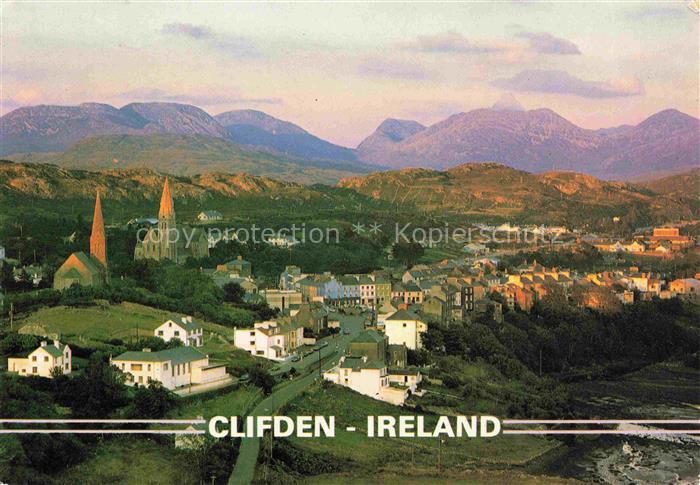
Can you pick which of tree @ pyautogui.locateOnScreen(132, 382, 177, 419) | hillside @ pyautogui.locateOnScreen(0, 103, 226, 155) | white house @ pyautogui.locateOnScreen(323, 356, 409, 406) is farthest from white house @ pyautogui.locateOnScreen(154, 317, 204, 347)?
hillside @ pyautogui.locateOnScreen(0, 103, 226, 155)

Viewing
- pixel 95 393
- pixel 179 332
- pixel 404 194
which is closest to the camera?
pixel 95 393

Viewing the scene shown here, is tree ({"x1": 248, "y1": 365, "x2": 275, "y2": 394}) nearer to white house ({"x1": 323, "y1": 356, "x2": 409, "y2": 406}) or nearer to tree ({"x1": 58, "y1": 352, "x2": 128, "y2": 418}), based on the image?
white house ({"x1": 323, "y1": 356, "x2": 409, "y2": 406})

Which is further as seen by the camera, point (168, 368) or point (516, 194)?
point (516, 194)

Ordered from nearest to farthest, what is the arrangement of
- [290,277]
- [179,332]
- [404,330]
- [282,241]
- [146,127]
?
[179,332] → [404,330] → [290,277] → [282,241] → [146,127]

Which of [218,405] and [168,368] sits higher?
[168,368]

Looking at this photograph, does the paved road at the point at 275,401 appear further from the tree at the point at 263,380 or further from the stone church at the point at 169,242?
the stone church at the point at 169,242

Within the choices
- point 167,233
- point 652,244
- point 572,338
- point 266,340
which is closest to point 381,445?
point 266,340

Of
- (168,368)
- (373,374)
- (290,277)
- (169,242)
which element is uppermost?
(169,242)

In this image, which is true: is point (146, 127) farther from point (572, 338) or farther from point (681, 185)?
point (572, 338)
